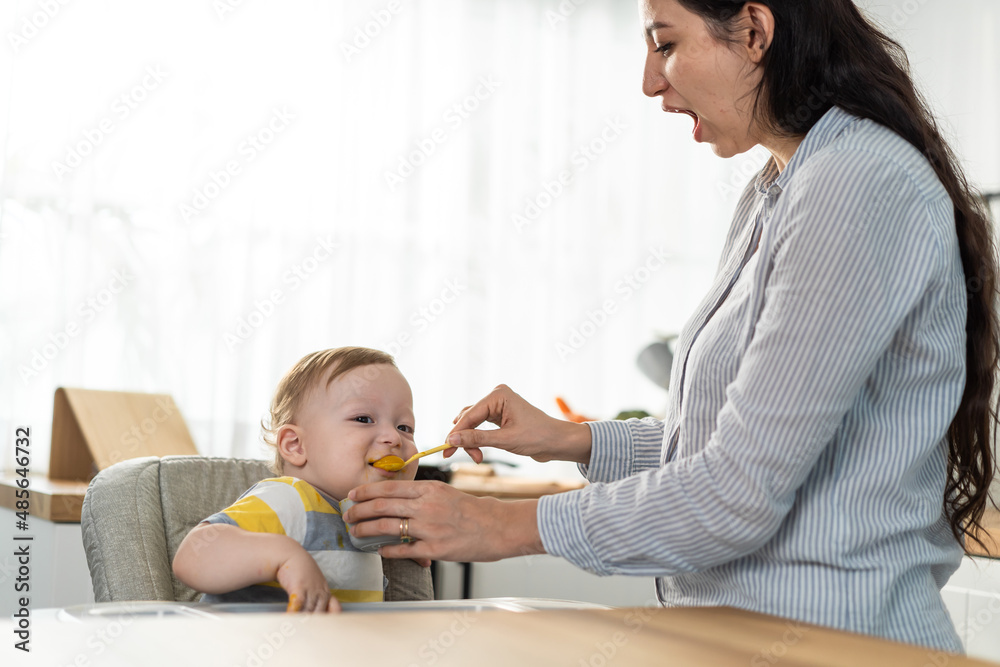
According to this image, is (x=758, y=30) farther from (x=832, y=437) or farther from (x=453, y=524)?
(x=453, y=524)

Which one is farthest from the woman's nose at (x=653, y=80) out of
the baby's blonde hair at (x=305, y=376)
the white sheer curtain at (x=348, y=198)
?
the white sheer curtain at (x=348, y=198)

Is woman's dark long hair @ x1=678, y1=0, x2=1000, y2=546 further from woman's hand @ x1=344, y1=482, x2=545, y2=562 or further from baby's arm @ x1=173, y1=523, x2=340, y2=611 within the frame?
baby's arm @ x1=173, y1=523, x2=340, y2=611

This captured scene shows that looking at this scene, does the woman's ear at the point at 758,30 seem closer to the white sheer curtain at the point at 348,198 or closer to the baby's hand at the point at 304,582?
the baby's hand at the point at 304,582

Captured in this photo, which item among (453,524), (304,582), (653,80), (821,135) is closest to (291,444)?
(304,582)

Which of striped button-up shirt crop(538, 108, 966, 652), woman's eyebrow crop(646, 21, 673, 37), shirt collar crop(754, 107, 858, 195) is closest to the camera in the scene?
striped button-up shirt crop(538, 108, 966, 652)

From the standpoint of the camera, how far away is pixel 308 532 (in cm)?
119

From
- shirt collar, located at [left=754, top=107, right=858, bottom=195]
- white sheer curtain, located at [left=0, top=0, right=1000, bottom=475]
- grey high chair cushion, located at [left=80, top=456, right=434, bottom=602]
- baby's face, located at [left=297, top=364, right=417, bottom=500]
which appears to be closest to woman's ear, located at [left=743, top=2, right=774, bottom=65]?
shirt collar, located at [left=754, top=107, right=858, bottom=195]

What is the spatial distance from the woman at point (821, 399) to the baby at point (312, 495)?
14 cm

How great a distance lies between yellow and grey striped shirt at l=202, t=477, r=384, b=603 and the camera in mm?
1111

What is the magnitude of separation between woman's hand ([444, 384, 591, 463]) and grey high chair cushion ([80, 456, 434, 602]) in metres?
0.34

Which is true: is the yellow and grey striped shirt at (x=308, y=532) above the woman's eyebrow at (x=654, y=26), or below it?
below

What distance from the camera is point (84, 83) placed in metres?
2.55

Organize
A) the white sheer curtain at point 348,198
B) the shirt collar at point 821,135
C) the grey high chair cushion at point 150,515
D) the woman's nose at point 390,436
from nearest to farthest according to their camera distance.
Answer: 1. the shirt collar at point 821,135
2. the grey high chair cushion at point 150,515
3. the woman's nose at point 390,436
4. the white sheer curtain at point 348,198

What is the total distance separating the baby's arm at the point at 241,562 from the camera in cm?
102
